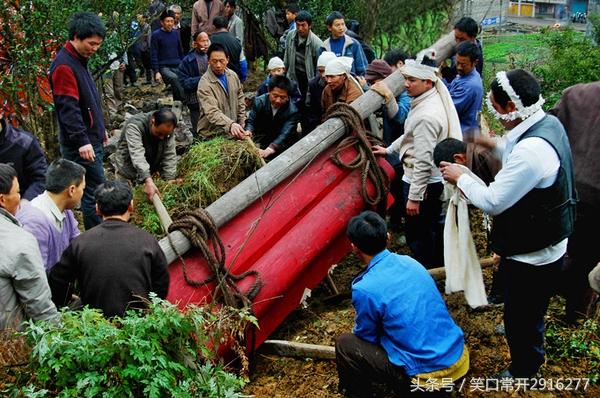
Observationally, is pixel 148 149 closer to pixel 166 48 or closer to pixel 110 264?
pixel 110 264

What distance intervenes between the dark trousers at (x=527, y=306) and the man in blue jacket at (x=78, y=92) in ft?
11.8

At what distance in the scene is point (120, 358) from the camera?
2.64 metres

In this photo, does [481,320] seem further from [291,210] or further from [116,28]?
[116,28]

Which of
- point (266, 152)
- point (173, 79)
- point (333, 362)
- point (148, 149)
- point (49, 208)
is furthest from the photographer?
point (173, 79)

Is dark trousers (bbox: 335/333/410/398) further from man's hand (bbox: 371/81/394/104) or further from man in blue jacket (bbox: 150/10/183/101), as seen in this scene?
man in blue jacket (bbox: 150/10/183/101)

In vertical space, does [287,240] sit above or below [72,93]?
below

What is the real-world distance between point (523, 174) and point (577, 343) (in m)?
1.55

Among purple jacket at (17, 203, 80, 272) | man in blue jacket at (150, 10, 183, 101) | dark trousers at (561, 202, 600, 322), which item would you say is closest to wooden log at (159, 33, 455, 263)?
purple jacket at (17, 203, 80, 272)

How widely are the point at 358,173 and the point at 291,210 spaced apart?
2.51 ft

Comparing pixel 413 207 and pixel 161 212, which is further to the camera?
pixel 161 212

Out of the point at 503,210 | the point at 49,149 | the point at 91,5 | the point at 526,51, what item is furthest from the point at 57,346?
the point at 526,51

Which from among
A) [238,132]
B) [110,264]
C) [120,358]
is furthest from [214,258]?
[238,132]

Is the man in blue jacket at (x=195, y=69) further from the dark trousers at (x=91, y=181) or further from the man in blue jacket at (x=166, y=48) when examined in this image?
the dark trousers at (x=91, y=181)

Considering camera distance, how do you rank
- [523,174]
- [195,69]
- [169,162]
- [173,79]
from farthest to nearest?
[173,79], [195,69], [169,162], [523,174]
